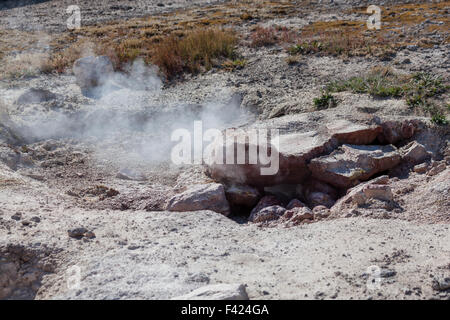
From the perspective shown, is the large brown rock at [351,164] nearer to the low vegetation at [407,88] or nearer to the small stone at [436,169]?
the small stone at [436,169]

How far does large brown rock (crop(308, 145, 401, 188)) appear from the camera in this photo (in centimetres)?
480

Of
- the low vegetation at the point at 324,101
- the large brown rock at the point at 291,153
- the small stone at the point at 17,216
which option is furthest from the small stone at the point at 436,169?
the small stone at the point at 17,216

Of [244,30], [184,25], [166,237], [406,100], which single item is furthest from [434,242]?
[184,25]

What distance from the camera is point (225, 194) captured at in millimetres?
4844

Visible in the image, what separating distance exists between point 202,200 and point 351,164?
5.31ft

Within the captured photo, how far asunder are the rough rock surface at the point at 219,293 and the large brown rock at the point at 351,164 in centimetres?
230

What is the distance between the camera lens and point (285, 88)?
7.50m

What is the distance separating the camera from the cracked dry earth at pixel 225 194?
3160mm

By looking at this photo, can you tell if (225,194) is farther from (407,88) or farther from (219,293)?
(407,88)

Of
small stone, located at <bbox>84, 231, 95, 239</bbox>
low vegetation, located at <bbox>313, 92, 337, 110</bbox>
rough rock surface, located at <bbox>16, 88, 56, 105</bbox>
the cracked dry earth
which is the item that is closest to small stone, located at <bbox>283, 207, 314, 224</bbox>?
the cracked dry earth

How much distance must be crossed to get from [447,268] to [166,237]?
2070 mm

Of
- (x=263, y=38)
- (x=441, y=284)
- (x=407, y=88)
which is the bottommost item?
(x=441, y=284)

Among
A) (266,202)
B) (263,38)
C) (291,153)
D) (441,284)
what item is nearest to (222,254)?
(266,202)

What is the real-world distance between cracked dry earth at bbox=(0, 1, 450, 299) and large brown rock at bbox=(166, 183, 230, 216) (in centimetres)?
2
